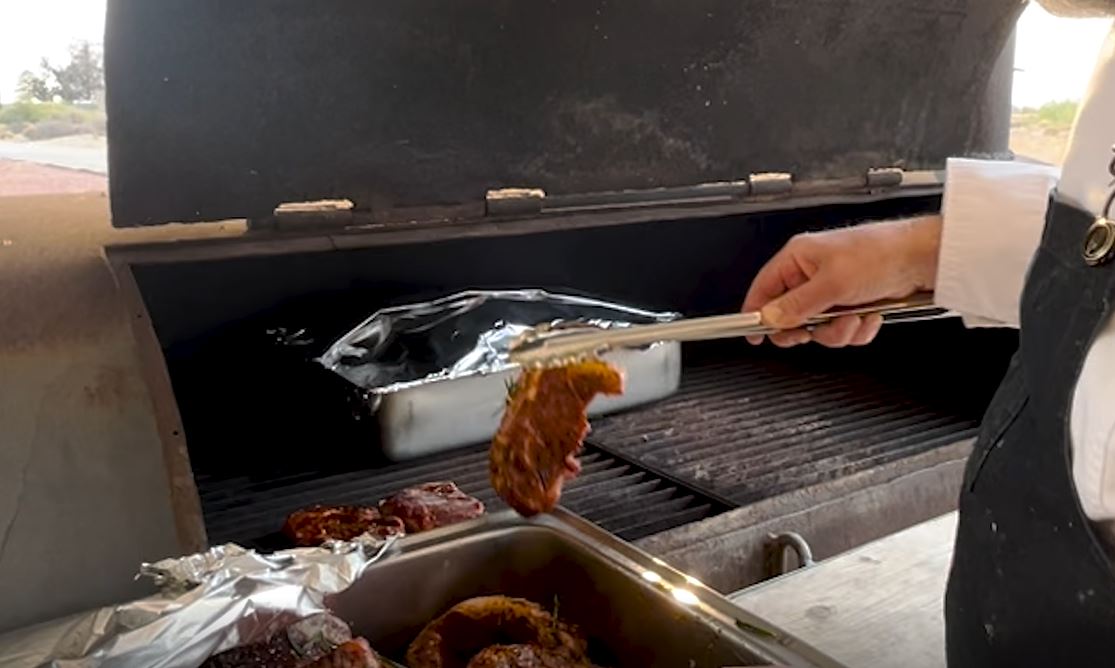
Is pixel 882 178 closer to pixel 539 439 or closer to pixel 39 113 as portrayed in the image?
pixel 539 439

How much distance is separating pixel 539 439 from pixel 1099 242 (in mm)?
643

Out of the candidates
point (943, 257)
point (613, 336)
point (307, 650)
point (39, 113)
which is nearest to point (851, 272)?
point (943, 257)

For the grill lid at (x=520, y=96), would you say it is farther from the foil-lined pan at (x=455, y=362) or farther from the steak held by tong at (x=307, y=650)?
the steak held by tong at (x=307, y=650)

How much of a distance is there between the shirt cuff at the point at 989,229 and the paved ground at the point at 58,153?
1547 millimetres

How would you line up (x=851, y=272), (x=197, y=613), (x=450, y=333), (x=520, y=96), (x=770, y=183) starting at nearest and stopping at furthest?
(x=197, y=613), (x=851, y=272), (x=520, y=96), (x=450, y=333), (x=770, y=183)

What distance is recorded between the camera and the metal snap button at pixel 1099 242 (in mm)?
911

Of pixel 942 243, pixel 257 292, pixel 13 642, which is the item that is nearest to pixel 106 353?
pixel 13 642

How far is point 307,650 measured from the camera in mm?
1089

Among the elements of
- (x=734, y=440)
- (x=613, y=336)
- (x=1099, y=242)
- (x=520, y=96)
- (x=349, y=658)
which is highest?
(x=520, y=96)

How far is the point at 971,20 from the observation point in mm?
2285

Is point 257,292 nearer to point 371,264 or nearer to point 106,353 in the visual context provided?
point 371,264

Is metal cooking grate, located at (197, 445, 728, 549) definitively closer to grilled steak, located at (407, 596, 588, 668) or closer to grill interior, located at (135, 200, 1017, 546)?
grill interior, located at (135, 200, 1017, 546)

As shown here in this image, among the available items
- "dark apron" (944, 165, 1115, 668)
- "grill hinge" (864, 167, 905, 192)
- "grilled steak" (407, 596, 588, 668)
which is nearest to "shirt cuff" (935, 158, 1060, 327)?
"dark apron" (944, 165, 1115, 668)

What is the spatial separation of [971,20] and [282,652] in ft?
6.17
